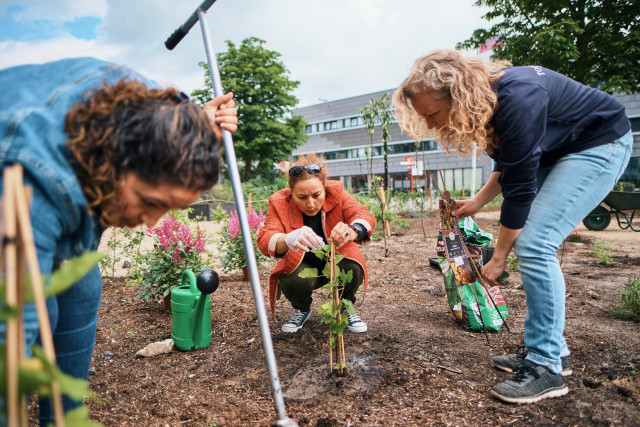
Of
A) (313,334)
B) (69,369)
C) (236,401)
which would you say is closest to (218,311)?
(313,334)

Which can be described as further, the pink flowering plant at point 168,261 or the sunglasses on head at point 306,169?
the pink flowering plant at point 168,261

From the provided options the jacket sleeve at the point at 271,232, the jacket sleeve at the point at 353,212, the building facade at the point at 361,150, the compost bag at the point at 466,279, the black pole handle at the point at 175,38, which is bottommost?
the compost bag at the point at 466,279

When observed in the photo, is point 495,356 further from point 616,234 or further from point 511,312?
point 616,234

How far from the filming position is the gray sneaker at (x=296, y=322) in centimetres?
255

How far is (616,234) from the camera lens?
718 cm

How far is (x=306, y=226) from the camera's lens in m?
2.30

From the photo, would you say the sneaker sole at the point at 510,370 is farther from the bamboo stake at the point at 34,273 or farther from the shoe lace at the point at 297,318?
the bamboo stake at the point at 34,273

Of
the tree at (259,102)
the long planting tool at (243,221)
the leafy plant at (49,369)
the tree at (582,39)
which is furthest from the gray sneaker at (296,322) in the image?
the tree at (259,102)

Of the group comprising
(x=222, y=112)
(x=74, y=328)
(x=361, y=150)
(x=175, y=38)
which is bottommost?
(x=74, y=328)

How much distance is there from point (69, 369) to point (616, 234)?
8.55 m

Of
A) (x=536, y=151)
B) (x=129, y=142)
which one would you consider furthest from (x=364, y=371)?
(x=129, y=142)

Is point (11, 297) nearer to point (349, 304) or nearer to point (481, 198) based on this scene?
point (349, 304)

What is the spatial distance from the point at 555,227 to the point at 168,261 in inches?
94.3

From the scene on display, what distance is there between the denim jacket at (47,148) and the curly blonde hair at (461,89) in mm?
1255
